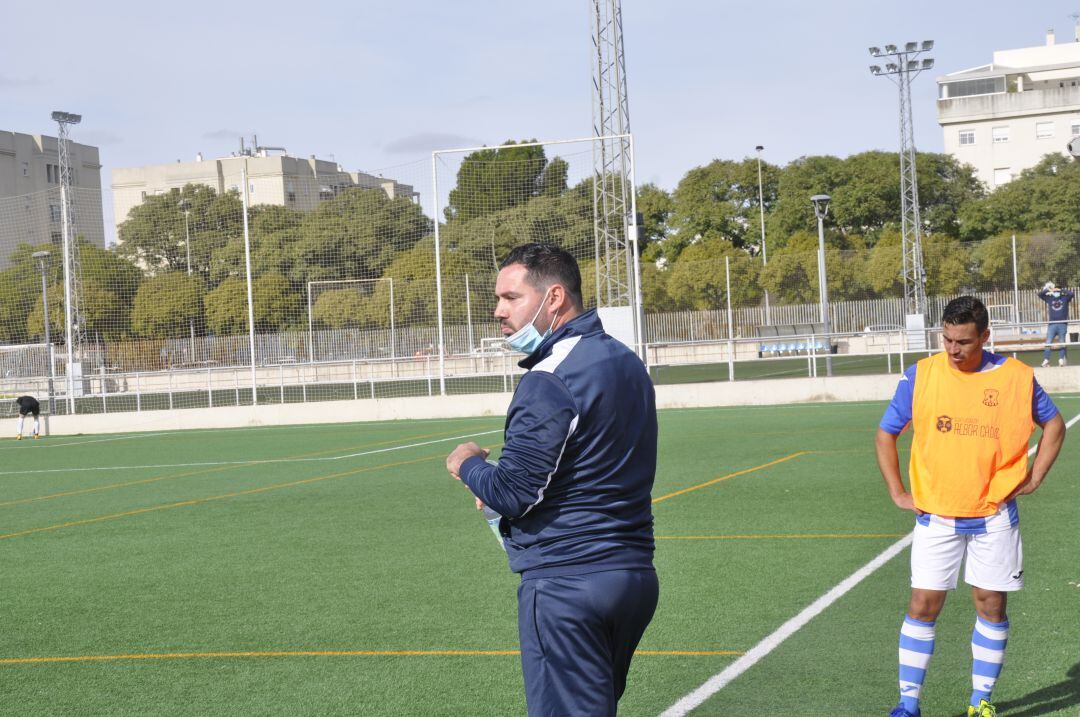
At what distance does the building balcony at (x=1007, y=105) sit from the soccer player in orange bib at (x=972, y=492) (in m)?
93.8

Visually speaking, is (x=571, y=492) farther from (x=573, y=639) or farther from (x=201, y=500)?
(x=201, y=500)

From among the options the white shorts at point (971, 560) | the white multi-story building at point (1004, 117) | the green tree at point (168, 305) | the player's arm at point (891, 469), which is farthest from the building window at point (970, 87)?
the white shorts at point (971, 560)

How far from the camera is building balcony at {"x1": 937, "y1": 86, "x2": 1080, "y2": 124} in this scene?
294 feet

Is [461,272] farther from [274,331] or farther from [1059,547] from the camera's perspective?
[1059,547]

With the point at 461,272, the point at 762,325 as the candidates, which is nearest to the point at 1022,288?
the point at 762,325

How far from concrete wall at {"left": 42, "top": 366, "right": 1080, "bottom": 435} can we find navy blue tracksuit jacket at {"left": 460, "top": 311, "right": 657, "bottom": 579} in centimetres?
2308

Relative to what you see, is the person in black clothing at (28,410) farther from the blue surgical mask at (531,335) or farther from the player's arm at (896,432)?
the blue surgical mask at (531,335)

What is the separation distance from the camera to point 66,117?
43.2 metres

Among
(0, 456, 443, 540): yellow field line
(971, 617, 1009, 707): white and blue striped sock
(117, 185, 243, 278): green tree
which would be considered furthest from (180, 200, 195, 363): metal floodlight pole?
(971, 617, 1009, 707): white and blue striped sock

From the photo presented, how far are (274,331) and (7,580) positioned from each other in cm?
2685

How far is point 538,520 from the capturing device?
347 cm

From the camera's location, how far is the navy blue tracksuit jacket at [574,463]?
3.36m

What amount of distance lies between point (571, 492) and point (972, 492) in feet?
7.26

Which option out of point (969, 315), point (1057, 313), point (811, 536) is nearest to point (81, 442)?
point (811, 536)
